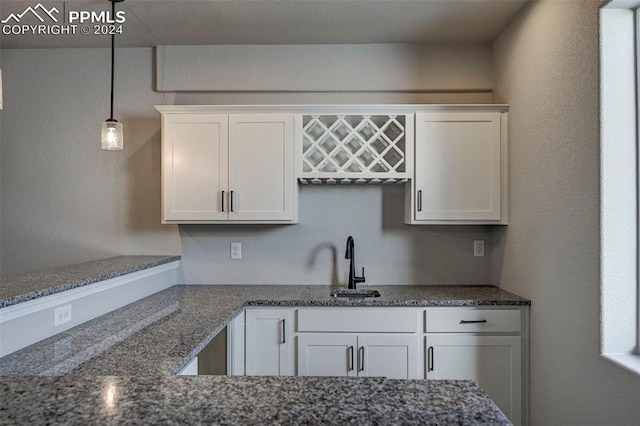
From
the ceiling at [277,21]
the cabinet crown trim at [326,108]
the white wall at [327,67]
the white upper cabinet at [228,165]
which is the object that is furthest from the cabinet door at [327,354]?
the ceiling at [277,21]

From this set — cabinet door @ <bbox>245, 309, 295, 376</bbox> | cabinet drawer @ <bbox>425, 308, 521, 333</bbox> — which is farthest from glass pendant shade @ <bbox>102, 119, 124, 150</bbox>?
cabinet drawer @ <bbox>425, 308, 521, 333</bbox>

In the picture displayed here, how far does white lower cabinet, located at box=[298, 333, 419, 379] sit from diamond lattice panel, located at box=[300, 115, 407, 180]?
101cm

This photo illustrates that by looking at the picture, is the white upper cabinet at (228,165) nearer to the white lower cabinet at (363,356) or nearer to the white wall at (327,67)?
the white wall at (327,67)

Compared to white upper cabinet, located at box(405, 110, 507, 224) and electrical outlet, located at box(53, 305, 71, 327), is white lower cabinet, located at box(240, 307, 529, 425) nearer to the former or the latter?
white upper cabinet, located at box(405, 110, 507, 224)

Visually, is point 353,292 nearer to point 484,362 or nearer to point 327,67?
point 484,362

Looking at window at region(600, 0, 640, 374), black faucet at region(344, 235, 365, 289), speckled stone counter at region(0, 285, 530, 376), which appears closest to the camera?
speckled stone counter at region(0, 285, 530, 376)

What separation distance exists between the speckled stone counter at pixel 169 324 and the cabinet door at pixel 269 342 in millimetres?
83

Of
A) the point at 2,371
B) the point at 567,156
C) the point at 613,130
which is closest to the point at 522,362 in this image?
the point at 567,156

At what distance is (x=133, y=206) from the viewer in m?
2.98

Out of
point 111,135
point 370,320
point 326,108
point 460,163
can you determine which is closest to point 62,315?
point 111,135

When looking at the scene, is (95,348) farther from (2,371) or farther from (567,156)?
(567,156)

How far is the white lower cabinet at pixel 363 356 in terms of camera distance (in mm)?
2422

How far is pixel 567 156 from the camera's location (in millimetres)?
1939

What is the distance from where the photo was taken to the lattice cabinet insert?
8.72 feet
